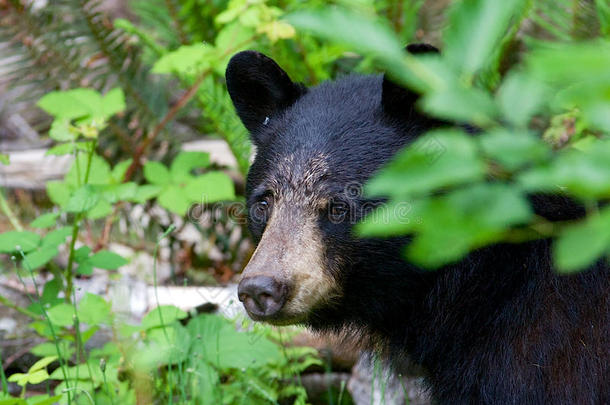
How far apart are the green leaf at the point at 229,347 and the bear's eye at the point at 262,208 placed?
85 centimetres

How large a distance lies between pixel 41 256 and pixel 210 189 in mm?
1200

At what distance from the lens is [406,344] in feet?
12.3

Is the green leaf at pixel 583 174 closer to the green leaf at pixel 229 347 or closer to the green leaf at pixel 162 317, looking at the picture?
the green leaf at pixel 229 347

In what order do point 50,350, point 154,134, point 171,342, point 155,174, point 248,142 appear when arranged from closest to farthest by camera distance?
point 171,342
point 50,350
point 155,174
point 248,142
point 154,134

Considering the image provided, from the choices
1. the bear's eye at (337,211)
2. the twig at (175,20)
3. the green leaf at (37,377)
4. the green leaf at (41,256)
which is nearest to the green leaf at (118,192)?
the green leaf at (41,256)

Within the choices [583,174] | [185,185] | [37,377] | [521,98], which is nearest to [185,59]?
[185,185]

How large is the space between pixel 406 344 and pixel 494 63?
9.20 ft

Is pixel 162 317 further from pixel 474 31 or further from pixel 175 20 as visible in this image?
pixel 474 31

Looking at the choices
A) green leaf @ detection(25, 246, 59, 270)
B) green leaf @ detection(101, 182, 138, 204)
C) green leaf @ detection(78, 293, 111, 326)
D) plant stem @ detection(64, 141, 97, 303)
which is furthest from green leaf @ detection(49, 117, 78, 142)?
green leaf @ detection(78, 293, 111, 326)

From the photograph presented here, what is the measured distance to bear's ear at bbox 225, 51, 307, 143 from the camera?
13.0 ft

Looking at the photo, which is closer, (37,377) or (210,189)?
(37,377)

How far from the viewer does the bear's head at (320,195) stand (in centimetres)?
321

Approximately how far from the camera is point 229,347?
4.24m

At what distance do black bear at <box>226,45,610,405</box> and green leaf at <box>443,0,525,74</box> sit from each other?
5.65 feet
